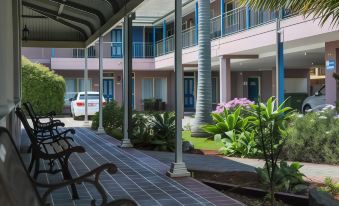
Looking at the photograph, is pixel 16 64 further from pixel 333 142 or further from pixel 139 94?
pixel 139 94

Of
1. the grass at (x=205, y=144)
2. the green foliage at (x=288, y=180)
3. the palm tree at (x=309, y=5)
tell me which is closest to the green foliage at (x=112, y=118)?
the grass at (x=205, y=144)

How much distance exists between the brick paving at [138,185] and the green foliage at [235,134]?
7.80 ft

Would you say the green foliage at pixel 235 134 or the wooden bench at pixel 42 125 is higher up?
the wooden bench at pixel 42 125

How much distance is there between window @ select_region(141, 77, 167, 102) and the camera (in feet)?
121

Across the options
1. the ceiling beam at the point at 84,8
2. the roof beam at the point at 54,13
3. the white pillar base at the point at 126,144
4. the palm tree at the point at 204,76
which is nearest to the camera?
the white pillar base at the point at 126,144

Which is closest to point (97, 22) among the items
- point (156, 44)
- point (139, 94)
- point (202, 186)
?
point (202, 186)

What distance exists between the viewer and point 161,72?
36.4 m

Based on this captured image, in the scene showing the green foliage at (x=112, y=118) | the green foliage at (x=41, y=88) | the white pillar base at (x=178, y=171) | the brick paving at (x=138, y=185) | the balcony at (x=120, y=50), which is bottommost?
the brick paving at (x=138, y=185)

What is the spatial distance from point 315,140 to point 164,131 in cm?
359

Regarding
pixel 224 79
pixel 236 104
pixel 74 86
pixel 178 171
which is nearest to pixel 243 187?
pixel 178 171

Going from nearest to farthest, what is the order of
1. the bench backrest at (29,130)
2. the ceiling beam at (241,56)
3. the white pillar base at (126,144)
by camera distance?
1. the bench backrest at (29,130)
2. the white pillar base at (126,144)
3. the ceiling beam at (241,56)

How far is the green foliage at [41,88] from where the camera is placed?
1051 inches

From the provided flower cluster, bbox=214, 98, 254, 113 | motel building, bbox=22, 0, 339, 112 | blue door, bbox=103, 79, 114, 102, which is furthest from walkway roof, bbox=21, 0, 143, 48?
blue door, bbox=103, 79, 114, 102

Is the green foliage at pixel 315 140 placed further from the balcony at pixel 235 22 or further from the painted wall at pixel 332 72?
the balcony at pixel 235 22
